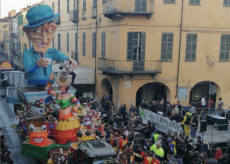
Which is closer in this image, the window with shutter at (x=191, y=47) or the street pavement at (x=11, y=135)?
the street pavement at (x=11, y=135)

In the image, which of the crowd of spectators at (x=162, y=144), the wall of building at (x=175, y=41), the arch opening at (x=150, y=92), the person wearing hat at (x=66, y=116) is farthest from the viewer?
the arch opening at (x=150, y=92)

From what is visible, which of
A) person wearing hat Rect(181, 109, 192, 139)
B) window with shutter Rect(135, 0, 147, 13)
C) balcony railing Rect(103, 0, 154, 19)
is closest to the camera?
person wearing hat Rect(181, 109, 192, 139)

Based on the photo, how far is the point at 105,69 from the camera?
2175cm

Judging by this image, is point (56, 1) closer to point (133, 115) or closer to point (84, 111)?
point (133, 115)

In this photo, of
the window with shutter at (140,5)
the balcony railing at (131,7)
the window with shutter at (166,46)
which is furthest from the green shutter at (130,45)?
the window with shutter at (166,46)

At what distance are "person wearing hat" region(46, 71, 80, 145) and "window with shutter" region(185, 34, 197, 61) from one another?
1197 cm

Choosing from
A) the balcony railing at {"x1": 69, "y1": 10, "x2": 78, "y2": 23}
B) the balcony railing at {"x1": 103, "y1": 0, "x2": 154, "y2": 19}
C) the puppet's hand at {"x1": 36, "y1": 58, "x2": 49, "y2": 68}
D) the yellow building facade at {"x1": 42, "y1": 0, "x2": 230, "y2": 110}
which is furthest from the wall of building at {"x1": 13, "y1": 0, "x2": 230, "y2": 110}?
the puppet's hand at {"x1": 36, "y1": 58, "x2": 49, "y2": 68}

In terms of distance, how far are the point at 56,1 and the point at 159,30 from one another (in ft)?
54.8

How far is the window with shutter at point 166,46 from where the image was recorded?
2172 centimetres

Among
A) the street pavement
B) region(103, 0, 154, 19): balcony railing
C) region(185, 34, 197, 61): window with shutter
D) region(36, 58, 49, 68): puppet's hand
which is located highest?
region(103, 0, 154, 19): balcony railing

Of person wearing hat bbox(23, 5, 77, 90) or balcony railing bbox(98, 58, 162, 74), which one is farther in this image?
balcony railing bbox(98, 58, 162, 74)

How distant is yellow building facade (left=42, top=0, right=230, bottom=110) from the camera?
68.8 feet

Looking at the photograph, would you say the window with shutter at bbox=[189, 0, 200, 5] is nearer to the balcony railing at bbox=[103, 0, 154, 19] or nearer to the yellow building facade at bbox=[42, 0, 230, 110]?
the yellow building facade at bbox=[42, 0, 230, 110]

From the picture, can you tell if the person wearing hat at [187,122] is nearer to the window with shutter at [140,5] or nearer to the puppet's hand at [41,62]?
the puppet's hand at [41,62]
